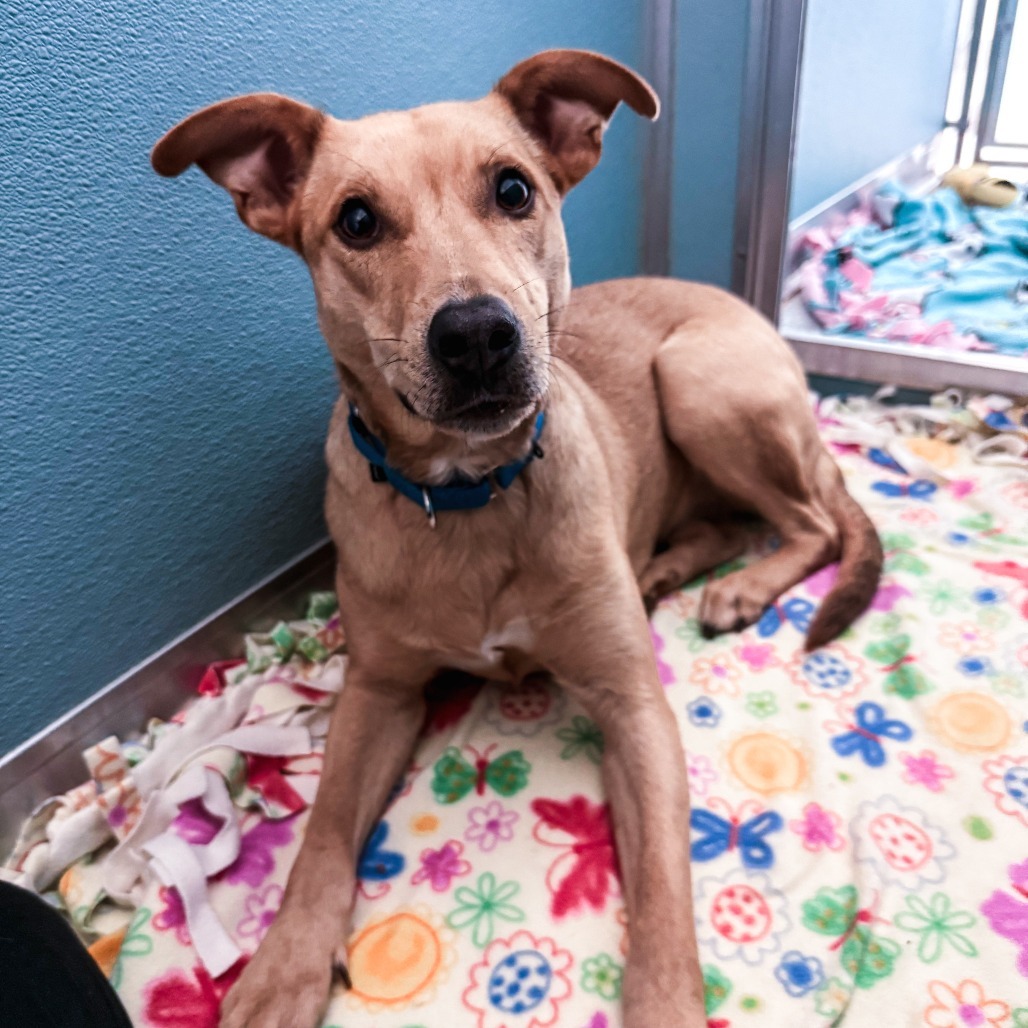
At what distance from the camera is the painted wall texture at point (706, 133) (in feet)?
10.1

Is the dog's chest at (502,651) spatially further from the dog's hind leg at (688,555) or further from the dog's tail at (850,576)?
the dog's tail at (850,576)

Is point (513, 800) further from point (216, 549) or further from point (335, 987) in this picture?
point (216, 549)

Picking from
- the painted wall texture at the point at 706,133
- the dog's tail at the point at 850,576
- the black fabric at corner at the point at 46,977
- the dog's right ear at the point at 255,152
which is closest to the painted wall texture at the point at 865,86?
the painted wall texture at the point at 706,133

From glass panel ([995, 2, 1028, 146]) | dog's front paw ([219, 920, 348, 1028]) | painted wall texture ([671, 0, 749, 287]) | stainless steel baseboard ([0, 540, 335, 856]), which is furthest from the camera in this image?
glass panel ([995, 2, 1028, 146])

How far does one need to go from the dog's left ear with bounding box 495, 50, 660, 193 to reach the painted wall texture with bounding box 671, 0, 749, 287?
1.79m

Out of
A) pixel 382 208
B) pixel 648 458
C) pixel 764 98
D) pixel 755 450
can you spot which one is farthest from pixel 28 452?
pixel 764 98

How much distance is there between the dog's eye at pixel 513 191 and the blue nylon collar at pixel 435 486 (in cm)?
39

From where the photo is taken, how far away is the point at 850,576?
6.96 ft

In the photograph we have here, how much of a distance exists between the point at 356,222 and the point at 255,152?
0.28m

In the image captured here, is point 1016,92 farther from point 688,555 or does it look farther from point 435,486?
point 435,486

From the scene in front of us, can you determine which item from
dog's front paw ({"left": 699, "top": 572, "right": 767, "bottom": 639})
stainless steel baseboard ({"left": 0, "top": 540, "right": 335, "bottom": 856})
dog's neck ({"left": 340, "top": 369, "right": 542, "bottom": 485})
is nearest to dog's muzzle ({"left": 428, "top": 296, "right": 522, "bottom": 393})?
dog's neck ({"left": 340, "top": 369, "right": 542, "bottom": 485})

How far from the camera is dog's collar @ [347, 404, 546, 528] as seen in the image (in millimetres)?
1593

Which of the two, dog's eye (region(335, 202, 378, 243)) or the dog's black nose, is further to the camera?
dog's eye (region(335, 202, 378, 243))

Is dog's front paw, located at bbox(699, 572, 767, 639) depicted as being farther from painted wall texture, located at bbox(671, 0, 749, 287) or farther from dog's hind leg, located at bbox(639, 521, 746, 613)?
painted wall texture, located at bbox(671, 0, 749, 287)
